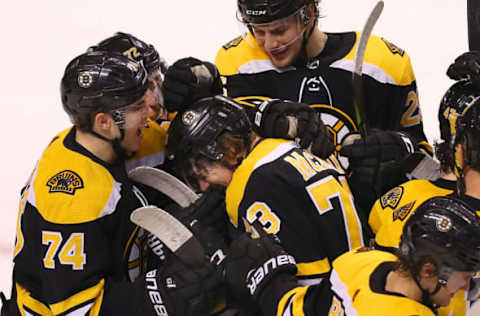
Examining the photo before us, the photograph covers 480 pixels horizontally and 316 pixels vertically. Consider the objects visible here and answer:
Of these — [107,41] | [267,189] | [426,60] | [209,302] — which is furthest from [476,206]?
[426,60]

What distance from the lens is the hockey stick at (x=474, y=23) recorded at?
292cm

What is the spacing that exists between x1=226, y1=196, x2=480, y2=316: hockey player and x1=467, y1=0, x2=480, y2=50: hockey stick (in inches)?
→ 66.1

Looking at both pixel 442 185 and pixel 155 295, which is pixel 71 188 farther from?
pixel 442 185

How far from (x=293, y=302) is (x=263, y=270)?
0.40ft

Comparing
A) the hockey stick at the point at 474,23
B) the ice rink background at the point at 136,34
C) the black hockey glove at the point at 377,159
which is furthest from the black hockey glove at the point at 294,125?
the ice rink background at the point at 136,34

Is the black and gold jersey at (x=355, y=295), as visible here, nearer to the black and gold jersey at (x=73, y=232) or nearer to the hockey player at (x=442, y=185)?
the hockey player at (x=442, y=185)

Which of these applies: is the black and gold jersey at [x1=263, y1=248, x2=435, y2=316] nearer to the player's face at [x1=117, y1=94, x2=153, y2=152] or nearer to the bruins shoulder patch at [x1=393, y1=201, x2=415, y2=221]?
the bruins shoulder patch at [x1=393, y1=201, x2=415, y2=221]

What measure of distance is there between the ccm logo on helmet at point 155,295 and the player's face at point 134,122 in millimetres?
394

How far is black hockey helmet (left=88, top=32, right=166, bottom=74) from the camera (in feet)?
7.55

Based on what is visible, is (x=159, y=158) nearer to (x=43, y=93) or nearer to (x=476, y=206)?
(x=476, y=206)

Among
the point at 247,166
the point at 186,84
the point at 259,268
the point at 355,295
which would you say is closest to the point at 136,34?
the point at 186,84

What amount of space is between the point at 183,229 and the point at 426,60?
384cm

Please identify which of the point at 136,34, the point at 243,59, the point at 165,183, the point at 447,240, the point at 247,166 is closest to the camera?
the point at 447,240

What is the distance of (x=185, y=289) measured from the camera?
178 centimetres
